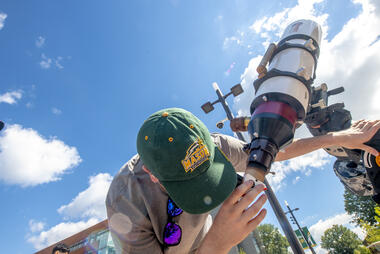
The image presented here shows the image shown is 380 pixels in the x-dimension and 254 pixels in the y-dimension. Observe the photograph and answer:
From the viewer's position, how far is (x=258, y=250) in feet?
57.8

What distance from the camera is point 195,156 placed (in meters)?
1.39

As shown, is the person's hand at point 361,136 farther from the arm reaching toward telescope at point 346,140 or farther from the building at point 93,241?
the building at point 93,241

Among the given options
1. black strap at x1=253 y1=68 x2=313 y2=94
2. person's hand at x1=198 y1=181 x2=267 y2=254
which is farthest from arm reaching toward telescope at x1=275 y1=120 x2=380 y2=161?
person's hand at x1=198 y1=181 x2=267 y2=254

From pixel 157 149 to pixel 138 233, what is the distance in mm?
702

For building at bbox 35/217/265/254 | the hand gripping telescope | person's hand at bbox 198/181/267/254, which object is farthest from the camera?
building at bbox 35/217/265/254

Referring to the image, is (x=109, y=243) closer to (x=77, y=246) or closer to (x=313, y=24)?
(x=77, y=246)

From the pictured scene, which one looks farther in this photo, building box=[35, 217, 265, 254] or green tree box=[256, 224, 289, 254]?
green tree box=[256, 224, 289, 254]

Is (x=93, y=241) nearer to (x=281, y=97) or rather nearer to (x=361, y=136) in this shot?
(x=281, y=97)

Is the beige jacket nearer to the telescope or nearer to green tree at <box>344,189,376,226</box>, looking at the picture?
the telescope

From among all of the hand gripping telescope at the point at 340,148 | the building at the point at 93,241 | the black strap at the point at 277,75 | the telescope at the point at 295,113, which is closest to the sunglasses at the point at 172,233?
the telescope at the point at 295,113

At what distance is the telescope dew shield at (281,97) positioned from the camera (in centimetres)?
176

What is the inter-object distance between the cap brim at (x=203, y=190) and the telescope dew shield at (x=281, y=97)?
0.31 metres

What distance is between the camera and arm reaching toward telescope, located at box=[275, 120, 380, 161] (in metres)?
1.85

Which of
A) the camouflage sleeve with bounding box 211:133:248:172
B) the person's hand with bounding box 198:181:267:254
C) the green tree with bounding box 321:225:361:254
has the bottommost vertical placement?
the green tree with bounding box 321:225:361:254
